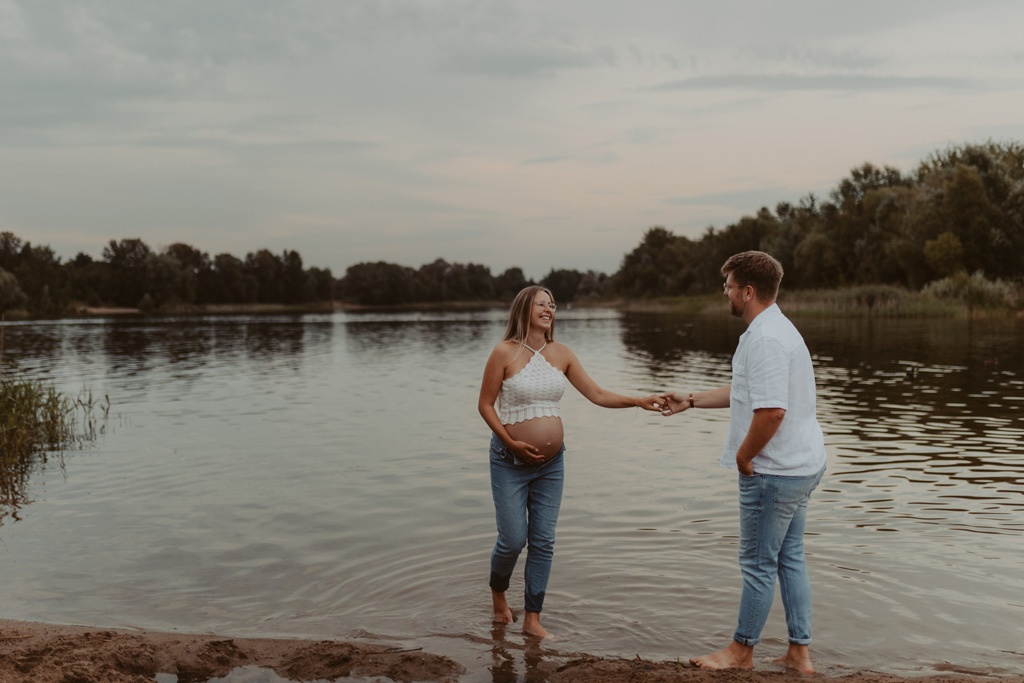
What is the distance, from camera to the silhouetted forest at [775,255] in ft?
224

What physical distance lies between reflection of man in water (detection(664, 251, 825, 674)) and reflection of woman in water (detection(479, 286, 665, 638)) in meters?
1.29

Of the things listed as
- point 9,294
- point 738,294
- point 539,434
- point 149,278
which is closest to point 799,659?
point 539,434

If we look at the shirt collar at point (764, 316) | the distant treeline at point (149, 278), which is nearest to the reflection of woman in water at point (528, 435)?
the shirt collar at point (764, 316)

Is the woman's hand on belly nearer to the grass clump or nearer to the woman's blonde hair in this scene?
the woman's blonde hair

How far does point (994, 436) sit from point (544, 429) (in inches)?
452

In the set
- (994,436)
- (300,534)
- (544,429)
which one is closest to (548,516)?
(544,429)

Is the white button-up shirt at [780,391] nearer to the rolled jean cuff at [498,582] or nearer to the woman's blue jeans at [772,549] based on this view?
the woman's blue jeans at [772,549]

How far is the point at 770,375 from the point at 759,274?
25.3 inches

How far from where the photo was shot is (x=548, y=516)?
6523mm

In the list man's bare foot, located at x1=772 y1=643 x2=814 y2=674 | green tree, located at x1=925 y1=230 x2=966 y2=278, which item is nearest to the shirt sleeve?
man's bare foot, located at x1=772 y1=643 x2=814 y2=674

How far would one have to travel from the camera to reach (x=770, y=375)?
525 cm

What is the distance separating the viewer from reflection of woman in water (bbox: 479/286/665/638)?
6324mm

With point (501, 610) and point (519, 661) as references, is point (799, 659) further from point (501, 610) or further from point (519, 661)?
point (501, 610)

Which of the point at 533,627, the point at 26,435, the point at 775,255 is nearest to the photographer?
the point at 533,627
